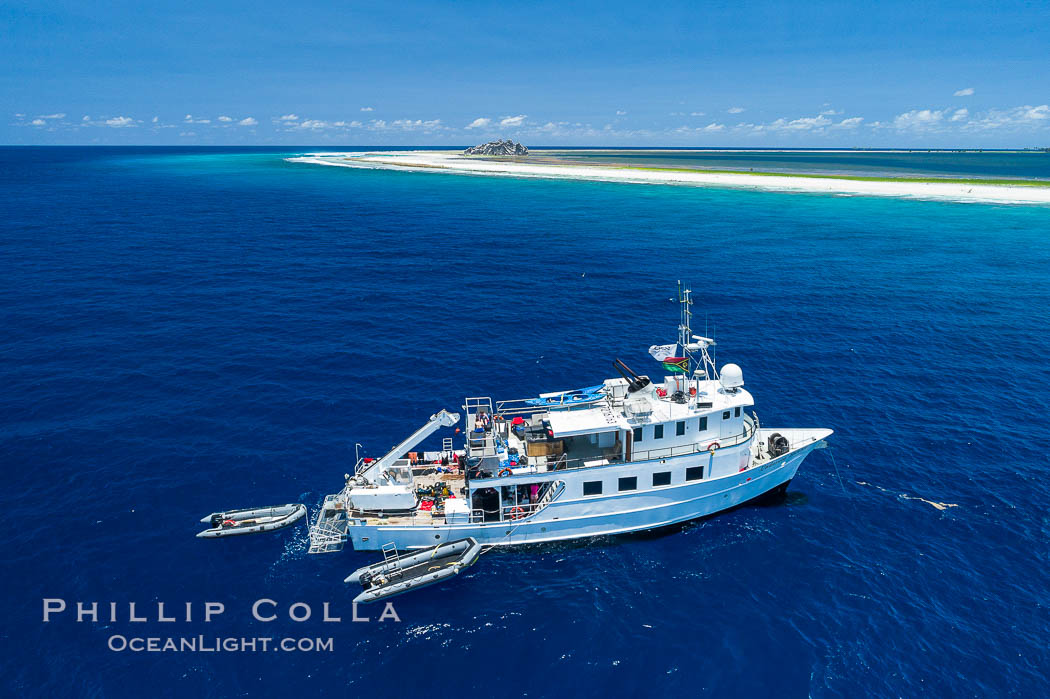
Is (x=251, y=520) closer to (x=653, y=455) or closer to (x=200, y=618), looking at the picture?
(x=200, y=618)

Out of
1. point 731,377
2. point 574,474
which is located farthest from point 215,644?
point 731,377

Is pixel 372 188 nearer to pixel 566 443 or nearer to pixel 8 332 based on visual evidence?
pixel 8 332

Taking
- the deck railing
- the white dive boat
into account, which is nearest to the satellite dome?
the white dive boat

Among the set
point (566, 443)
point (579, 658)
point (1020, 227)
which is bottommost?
point (579, 658)

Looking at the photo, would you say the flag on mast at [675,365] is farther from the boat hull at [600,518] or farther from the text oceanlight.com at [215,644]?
the text oceanlight.com at [215,644]

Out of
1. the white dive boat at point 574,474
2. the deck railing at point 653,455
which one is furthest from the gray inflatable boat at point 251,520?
the deck railing at point 653,455

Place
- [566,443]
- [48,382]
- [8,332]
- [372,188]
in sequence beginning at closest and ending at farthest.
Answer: [566,443] < [48,382] < [8,332] < [372,188]

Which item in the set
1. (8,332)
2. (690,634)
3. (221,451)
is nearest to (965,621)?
(690,634)

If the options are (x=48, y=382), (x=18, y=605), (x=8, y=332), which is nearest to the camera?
(x=18, y=605)
